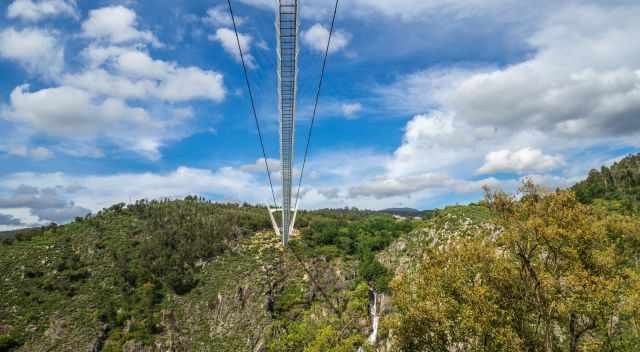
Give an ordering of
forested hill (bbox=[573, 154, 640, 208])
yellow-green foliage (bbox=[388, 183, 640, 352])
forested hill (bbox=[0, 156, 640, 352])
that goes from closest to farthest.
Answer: yellow-green foliage (bbox=[388, 183, 640, 352]), forested hill (bbox=[0, 156, 640, 352]), forested hill (bbox=[573, 154, 640, 208])

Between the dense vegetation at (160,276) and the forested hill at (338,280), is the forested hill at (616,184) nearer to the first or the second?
the forested hill at (338,280)

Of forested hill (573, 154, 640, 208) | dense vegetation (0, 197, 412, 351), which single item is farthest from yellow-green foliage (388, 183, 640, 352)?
forested hill (573, 154, 640, 208)

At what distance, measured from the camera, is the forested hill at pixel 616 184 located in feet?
233

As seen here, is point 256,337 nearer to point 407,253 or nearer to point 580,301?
point 407,253

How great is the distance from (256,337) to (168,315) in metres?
16.6

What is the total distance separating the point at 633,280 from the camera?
13.3 meters

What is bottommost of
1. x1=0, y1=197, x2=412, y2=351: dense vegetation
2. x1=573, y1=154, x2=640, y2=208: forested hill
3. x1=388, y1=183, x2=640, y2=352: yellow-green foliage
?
x1=0, y1=197, x2=412, y2=351: dense vegetation

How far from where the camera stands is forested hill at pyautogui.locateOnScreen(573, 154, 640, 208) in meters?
71.1

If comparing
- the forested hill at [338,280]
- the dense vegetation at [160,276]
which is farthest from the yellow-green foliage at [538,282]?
the dense vegetation at [160,276]

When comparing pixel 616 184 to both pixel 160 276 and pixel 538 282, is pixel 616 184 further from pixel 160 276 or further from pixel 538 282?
pixel 160 276

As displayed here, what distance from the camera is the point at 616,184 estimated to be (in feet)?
257

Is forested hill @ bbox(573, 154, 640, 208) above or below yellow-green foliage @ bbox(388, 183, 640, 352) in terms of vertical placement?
above

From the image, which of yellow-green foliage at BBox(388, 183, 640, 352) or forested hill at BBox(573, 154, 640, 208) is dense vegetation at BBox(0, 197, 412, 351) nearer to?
yellow-green foliage at BBox(388, 183, 640, 352)

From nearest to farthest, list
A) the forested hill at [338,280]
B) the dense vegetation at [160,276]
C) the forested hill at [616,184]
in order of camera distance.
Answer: the forested hill at [338,280] < the dense vegetation at [160,276] < the forested hill at [616,184]
